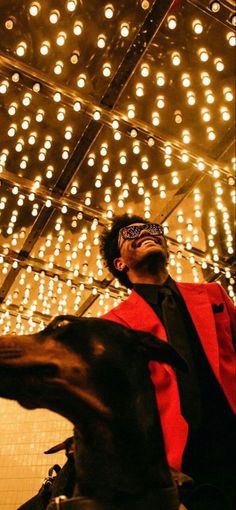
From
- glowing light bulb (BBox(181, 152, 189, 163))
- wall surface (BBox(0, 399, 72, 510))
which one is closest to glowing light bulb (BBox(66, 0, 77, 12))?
glowing light bulb (BBox(181, 152, 189, 163))

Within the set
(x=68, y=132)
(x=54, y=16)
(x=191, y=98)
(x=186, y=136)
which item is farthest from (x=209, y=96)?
(x=54, y=16)

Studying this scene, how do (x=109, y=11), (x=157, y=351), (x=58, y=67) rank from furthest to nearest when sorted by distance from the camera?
(x=58, y=67), (x=109, y=11), (x=157, y=351)

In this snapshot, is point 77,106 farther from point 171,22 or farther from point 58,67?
point 171,22

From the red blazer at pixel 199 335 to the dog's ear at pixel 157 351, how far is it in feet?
1.10

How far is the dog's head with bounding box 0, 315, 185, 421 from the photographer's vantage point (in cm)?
74

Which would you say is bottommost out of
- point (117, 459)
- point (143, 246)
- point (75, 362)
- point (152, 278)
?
point (117, 459)

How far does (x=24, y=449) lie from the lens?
4.57m

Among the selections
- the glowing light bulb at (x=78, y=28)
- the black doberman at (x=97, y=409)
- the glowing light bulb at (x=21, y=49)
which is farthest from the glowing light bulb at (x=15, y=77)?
the black doberman at (x=97, y=409)

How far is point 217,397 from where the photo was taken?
4.23 feet

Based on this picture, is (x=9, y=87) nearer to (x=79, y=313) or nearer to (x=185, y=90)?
(x=185, y=90)

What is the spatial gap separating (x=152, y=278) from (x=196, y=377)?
1.91 feet

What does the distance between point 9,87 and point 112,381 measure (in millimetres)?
2432

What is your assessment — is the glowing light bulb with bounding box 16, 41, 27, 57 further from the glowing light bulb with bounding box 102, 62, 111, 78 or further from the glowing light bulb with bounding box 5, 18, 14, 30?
the glowing light bulb with bounding box 102, 62, 111, 78

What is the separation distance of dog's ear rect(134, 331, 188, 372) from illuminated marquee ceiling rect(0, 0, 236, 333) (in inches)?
84.1
